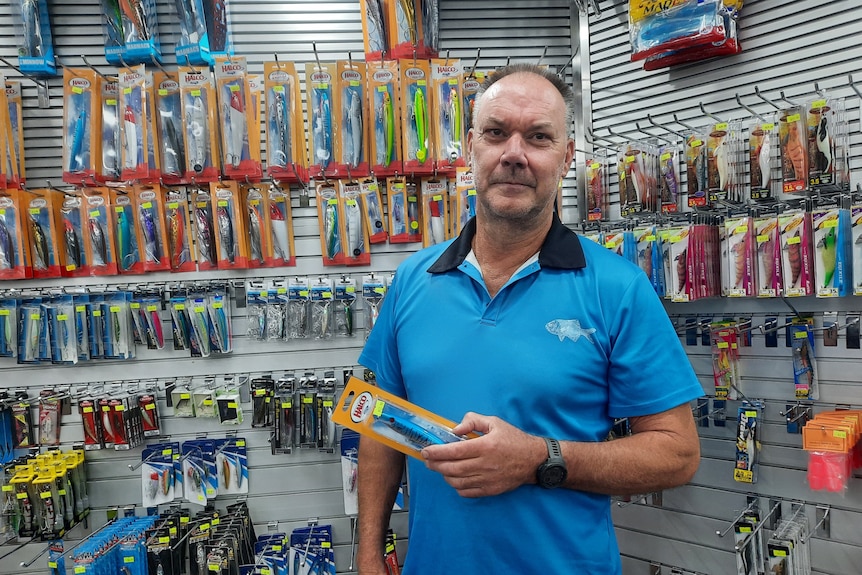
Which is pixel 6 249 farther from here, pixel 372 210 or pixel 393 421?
pixel 393 421

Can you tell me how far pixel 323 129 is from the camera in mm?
3143

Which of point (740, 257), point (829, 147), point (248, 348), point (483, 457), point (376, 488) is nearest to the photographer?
point (483, 457)

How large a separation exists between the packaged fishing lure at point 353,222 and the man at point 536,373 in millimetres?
1668

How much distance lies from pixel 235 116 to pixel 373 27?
891mm

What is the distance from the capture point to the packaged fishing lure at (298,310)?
319 centimetres

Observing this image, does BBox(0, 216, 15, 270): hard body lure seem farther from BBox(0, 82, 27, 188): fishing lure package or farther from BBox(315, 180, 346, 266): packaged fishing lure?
BBox(315, 180, 346, 266): packaged fishing lure

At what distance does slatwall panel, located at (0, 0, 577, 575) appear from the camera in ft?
10.8

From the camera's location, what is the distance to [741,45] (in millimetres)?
2924

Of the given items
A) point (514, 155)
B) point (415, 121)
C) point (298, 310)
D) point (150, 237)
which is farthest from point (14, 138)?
point (514, 155)

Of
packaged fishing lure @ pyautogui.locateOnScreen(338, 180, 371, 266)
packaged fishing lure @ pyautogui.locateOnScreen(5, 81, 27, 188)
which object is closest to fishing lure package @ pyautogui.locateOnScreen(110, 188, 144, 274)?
packaged fishing lure @ pyautogui.locateOnScreen(5, 81, 27, 188)

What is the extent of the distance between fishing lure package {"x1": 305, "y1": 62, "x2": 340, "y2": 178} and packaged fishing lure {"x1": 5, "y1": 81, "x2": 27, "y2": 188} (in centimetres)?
157

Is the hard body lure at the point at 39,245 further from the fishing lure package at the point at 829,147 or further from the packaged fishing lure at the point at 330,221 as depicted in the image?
the fishing lure package at the point at 829,147

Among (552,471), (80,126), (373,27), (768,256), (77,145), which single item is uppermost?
(373,27)

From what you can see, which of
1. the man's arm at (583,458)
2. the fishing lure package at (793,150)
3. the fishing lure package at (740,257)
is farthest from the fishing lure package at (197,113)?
the fishing lure package at (793,150)
